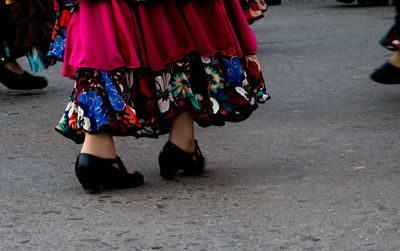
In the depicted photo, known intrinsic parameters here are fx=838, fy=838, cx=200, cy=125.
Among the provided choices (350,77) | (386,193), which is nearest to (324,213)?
(386,193)

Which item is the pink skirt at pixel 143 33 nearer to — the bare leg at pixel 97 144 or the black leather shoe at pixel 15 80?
the bare leg at pixel 97 144

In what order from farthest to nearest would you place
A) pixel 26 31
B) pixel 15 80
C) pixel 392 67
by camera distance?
pixel 15 80 < pixel 26 31 < pixel 392 67

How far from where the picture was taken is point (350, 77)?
5.97 m

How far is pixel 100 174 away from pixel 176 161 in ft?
1.09

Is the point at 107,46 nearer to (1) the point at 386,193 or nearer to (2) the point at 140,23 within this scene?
(2) the point at 140,23

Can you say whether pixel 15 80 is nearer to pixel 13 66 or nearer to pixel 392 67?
pixel 13 66

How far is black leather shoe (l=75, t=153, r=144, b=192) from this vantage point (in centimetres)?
307

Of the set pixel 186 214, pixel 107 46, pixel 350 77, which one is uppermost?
pixel 107 46

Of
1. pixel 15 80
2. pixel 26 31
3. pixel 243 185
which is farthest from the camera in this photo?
pixel 15 80

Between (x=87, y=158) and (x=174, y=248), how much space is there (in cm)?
71

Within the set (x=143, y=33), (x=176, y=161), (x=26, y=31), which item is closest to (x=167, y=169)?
(x=176, y=161)

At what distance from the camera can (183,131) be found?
128 inches

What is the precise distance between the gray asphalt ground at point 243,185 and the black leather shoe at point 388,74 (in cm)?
16

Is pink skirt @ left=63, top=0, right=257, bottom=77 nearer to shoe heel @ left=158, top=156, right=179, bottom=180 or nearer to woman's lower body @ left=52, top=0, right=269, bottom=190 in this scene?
woman's lower body @ left=52, top=0, right=269, bottom=190
